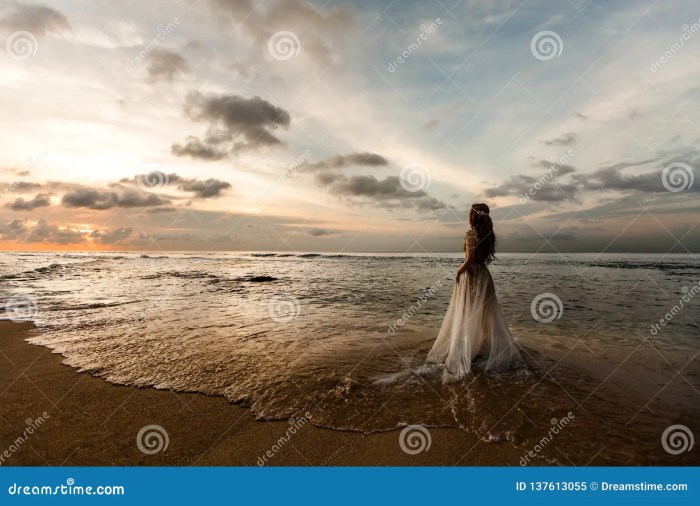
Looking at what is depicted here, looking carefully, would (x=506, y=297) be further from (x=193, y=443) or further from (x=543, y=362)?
(x=193, y=443)

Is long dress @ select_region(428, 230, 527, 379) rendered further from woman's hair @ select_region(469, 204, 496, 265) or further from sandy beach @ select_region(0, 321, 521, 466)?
sandy beach @ select_region(0, 321, 521, 466)

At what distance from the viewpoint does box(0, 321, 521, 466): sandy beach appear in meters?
4.32

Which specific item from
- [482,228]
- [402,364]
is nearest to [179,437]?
[402,364]

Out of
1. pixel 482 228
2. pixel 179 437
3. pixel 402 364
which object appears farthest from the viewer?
pixel 402 364

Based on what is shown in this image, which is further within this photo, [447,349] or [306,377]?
[447,349]

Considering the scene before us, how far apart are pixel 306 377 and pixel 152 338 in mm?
5094

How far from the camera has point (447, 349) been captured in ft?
24.3

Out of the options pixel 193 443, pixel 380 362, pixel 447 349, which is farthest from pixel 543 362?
pixel 193 443

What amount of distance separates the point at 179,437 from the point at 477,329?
17.9 feet

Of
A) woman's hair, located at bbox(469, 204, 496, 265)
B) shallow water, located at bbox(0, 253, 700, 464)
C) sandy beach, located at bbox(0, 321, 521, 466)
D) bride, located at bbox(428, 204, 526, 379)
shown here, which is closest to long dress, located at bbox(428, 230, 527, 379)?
bride, located at bbox(428, 204, 526, 379)

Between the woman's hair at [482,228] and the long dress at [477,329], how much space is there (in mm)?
101

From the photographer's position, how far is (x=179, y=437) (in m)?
4.76

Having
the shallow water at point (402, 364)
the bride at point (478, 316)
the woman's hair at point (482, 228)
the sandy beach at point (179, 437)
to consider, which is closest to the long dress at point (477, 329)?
A: the bride at point (478, 316)

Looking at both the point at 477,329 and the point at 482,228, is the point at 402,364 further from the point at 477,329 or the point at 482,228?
the point at 482,228
